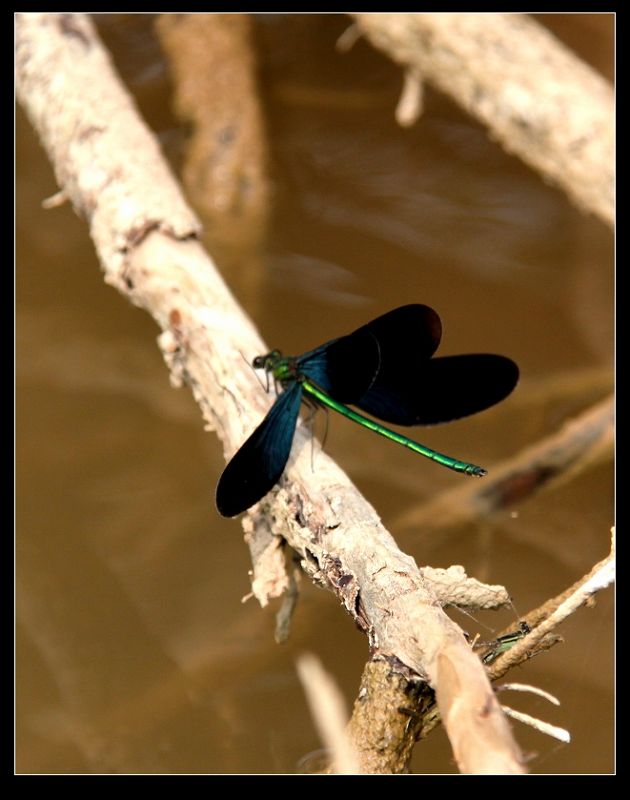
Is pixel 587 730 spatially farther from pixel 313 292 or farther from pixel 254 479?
pixel 313 292

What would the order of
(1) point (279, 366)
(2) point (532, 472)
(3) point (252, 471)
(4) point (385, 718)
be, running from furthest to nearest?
1. (2) point (532, 472)
2. (1) point (279, 366)
3. (3) point (252, 471)
4. (4) point (385, 718)

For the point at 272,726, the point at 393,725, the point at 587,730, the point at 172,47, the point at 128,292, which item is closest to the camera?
the point at 393,725

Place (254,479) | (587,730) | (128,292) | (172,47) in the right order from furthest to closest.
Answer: (172,47)
(587,730)
(128,292)
(254,479)

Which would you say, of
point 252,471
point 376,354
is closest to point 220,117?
point 376,354

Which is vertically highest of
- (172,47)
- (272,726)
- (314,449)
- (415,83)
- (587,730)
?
(172,47)

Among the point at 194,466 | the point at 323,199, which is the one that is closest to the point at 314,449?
the point at 194,466

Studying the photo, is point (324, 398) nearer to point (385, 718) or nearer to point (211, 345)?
point (211, 345)

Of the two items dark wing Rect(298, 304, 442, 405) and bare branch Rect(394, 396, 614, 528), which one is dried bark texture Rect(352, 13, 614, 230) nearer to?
bare branch Rect(394, 396, 614, 528)
